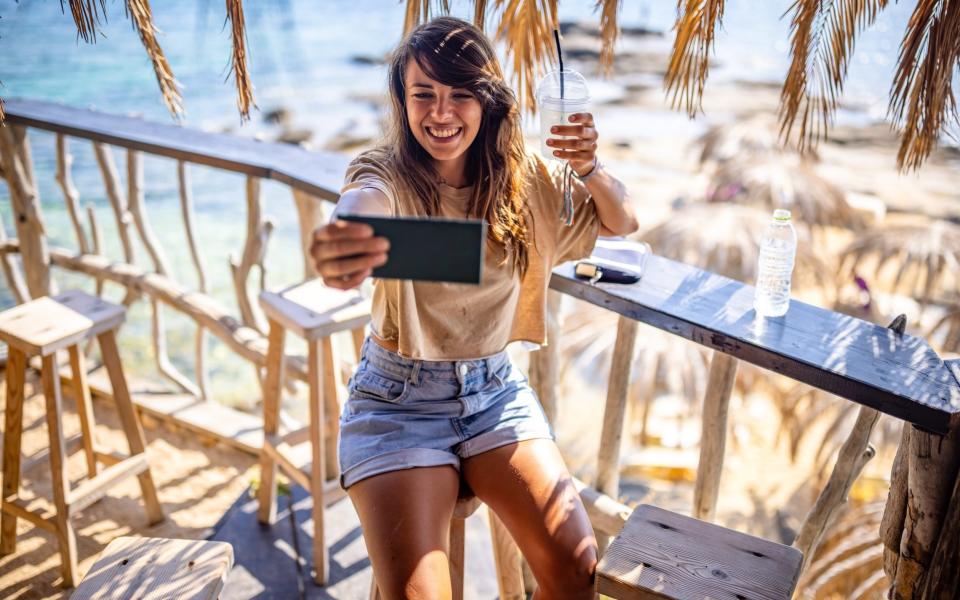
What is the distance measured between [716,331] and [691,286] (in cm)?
24

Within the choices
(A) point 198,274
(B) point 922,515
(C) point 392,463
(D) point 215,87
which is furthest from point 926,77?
(D) point 215,87

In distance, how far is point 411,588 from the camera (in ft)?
4.55

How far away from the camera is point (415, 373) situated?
1.63m

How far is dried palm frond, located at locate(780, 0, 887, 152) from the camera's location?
65.5 inches

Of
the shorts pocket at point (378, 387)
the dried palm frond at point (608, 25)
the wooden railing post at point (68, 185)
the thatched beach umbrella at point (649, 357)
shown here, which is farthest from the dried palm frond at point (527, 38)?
the thatched beach umbrella at point (649, 357)

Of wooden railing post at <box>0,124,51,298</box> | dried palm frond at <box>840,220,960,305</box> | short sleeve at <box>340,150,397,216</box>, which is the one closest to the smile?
short sleeve at <box>340,150,397,216</box>

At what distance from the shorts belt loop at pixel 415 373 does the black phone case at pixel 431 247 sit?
0.56 metres

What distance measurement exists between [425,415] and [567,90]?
753mm

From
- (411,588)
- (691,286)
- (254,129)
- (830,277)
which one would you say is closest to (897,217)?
(830,277)

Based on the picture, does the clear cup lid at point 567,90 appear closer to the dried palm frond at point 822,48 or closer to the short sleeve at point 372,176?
the short sleeve at point 372,176

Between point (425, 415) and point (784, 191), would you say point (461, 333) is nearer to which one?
point (425, 415)

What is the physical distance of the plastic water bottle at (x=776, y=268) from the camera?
5.54 ft

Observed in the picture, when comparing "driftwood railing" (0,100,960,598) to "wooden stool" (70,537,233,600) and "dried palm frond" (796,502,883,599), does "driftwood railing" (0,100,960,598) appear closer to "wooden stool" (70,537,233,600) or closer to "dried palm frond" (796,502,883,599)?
"dried palm frond" (796,502,883,599)

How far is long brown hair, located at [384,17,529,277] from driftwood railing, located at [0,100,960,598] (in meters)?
0.28
